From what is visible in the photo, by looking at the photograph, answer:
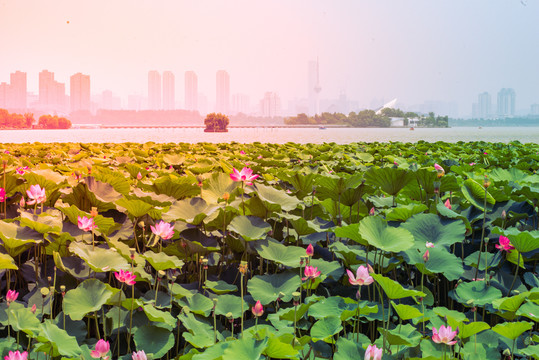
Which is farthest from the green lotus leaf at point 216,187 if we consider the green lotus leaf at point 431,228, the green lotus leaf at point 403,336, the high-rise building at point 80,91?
the high-rise building at point 80,91

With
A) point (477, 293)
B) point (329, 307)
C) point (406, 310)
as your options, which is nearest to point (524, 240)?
point (477, 293)

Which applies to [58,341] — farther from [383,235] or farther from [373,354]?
[383,235]

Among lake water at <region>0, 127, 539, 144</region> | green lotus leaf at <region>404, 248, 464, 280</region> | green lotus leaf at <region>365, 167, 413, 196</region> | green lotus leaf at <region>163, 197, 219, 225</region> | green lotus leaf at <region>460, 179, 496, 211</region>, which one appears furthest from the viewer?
lake water at <region>0, 127, 539, 144</region>

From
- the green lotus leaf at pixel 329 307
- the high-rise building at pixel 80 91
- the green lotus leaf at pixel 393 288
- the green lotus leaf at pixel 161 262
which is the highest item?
the high-rise building at pixel 80 91

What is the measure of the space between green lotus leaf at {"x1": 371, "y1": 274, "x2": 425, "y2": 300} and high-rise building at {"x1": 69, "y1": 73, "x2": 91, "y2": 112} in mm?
213073

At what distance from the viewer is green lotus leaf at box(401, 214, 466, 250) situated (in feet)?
5.63

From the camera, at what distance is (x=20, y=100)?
648 feet

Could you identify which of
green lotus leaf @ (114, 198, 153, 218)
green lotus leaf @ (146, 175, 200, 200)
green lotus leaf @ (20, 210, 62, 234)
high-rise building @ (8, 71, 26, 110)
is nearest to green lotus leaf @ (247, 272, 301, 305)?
green lotus leaf @ (114, 198, 153, 218)

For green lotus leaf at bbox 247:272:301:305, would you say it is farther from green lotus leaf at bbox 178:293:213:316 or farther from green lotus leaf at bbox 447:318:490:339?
green lotus leaf at bbox 447:318:490:339

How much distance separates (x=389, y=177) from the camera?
211cm

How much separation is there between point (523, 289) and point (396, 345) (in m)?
0.66

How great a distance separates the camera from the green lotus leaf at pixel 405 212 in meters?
1.81

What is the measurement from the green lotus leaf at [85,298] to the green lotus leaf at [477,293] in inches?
45.5

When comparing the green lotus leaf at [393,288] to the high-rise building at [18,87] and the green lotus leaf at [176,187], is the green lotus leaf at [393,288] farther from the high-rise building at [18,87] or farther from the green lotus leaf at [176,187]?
the high-rise building at [18,87]
